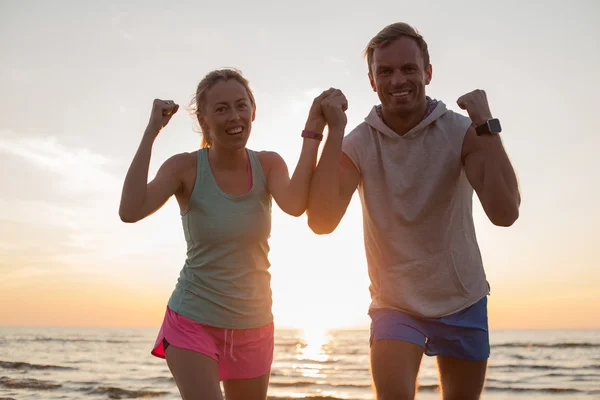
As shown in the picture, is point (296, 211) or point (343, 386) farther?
point (343, 386)

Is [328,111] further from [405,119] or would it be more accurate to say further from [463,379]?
[463,379]

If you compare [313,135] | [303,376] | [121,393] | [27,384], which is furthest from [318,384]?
[313,135]

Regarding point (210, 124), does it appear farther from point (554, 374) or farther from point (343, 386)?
point (554, 374)

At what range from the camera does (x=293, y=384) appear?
1639 cm

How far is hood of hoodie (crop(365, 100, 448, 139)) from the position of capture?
3.91m

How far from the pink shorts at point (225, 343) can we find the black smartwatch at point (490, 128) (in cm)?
180

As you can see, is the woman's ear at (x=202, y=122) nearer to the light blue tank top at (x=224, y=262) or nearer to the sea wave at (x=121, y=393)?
the light blue tank top at (x=224, y=262)

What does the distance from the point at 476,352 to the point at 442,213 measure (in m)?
0.91

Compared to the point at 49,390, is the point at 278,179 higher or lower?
higher

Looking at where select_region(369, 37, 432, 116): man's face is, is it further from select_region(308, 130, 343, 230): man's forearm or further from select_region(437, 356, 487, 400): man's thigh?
select_region(437, 356, 487, 400): man's thigh

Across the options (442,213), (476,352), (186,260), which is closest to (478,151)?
(442,213)

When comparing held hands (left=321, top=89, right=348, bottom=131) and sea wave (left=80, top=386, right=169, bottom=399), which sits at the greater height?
held hands (left=321, top=89, right=348, bottom=131)

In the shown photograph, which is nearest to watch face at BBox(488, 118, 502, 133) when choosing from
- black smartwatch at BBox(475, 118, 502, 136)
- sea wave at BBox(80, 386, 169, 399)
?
black smartwatch at BBox(475, 118, 502, 136)

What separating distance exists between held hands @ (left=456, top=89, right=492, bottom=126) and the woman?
0.75m
